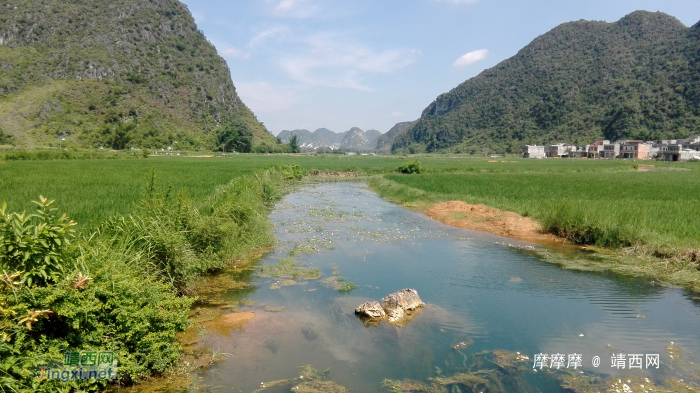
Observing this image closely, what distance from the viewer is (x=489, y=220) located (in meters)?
14.8

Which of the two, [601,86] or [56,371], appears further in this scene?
[601,86]

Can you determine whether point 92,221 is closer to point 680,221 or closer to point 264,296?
point 264,296

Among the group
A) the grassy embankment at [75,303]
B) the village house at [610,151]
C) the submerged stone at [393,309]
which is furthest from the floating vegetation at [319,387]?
the village house at [610,151]

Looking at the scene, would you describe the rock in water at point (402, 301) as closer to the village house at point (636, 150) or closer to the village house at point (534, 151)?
the village house at point (636, 150)

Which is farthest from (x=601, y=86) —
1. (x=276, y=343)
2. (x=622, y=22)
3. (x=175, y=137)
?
(x=276, y=343)

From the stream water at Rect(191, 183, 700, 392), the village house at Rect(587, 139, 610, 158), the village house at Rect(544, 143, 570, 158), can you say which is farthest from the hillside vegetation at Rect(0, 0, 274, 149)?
the village house at Rect(587, 139, 610, 158)

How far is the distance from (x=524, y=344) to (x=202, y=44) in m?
134

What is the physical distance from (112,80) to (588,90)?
105512mm

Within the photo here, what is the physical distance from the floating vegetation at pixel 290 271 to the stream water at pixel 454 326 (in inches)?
7.4

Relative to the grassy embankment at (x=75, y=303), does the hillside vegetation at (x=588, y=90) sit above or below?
above

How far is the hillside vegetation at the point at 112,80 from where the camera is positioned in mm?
64188

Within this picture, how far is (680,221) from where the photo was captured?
11.4 meters

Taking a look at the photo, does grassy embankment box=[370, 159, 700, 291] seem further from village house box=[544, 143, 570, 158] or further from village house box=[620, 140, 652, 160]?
village house box=[544, 143, 570, 158]

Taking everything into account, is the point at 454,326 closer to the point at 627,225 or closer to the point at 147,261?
the point at 147,261
